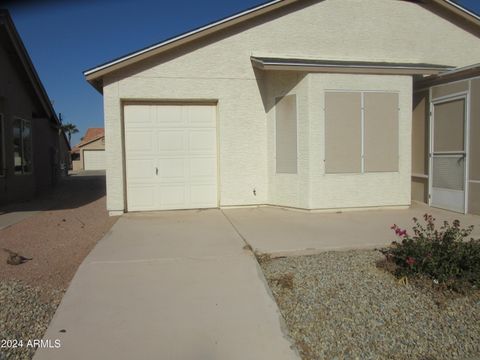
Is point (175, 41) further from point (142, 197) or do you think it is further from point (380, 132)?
point (380, 132)

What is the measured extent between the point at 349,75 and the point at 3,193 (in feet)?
34.4

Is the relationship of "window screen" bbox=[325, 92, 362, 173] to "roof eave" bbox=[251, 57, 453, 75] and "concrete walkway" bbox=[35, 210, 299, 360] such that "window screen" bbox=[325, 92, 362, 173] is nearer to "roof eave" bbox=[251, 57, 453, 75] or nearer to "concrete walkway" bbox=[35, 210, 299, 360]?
"roof eave" bbox=[251, 57, 453, 75]

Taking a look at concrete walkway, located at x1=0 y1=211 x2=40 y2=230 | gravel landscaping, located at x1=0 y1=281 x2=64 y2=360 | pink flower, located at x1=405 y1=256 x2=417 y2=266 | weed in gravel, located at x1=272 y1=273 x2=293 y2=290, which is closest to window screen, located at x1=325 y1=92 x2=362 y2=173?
pink flower, located at x1=405 y1=256 x2=417 y2=266

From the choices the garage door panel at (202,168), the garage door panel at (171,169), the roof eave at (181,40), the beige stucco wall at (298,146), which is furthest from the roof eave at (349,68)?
the garage door panel at (171,169)

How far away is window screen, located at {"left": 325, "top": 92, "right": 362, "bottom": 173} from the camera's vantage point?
345 inches

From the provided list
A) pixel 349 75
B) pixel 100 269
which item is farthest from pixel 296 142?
pixel 100 269

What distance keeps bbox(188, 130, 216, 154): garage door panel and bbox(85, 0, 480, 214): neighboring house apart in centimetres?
2

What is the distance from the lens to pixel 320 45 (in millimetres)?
9859

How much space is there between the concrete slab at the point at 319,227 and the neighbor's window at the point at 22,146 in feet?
27.0

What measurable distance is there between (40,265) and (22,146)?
9.94 m

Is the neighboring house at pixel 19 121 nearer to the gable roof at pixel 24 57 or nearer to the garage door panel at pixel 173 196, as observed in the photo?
the gable roof at pixel 24 57

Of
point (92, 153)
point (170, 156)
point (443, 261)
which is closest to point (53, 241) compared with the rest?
point (170, 156)

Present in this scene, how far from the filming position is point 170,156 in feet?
31.4

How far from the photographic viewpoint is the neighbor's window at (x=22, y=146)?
43.0 feet
